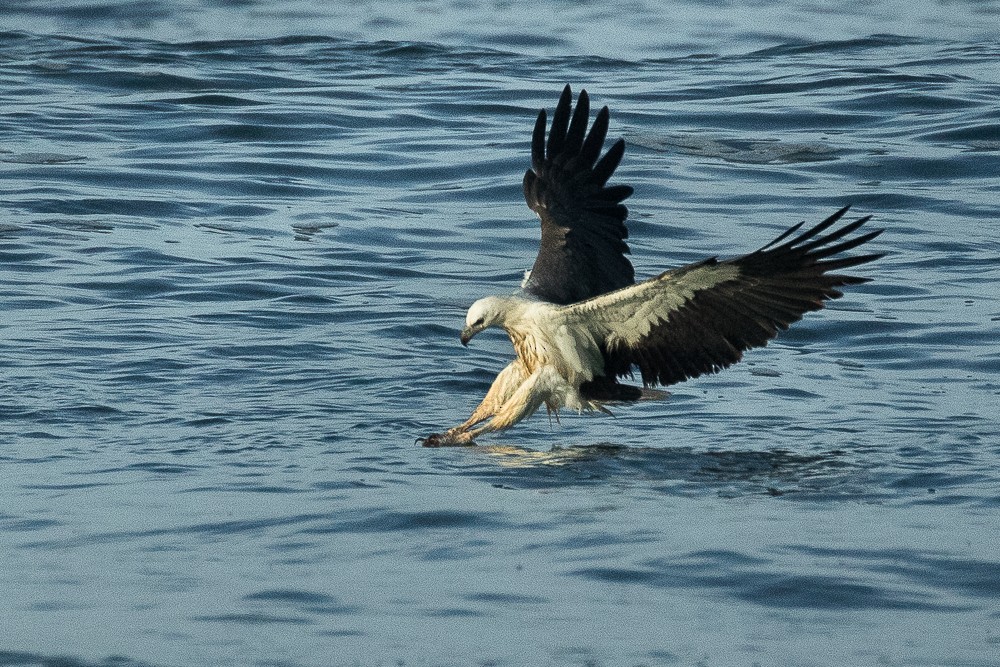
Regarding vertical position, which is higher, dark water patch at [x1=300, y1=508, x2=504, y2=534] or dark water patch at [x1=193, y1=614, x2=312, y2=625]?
dark water patch at [x1=300, y1=508, x2=504, y2=534]

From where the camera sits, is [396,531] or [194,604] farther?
[396,531]

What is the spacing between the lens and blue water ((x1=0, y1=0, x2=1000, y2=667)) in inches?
210

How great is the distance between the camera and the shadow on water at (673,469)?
22.6 ft

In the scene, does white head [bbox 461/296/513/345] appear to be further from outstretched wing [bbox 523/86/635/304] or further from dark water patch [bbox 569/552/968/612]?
dark water patch [bbox 569/552/968/612]

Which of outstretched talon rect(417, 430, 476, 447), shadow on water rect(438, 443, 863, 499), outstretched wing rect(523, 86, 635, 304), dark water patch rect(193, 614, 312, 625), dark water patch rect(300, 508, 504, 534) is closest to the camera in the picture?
dark water patch rect(193, 614, 312, 625)

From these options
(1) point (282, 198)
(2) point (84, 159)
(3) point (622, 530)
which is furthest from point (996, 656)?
(2) point (84, 159)

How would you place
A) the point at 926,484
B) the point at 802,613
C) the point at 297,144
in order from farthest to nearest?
the point at 297,144, the point at 926,484, the point at 802,613

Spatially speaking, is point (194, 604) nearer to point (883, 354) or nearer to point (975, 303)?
point (883, 354)

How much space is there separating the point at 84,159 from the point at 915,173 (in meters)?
7.21

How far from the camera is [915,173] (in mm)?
14039

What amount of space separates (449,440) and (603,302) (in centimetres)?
109

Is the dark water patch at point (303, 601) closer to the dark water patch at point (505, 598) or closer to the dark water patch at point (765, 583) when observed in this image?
the dark water patch at point (505, 598)

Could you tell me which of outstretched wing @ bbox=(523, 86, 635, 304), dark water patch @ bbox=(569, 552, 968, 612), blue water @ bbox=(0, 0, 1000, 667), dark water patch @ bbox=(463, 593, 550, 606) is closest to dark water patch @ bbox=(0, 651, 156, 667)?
blue water @ bbox=(0, 0, 1000, 667)

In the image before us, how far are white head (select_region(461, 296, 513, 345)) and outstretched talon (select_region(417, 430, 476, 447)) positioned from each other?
1.44 ft
